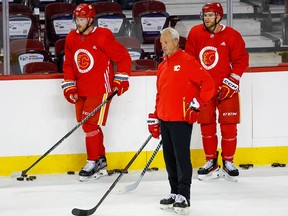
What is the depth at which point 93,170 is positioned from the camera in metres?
7.21

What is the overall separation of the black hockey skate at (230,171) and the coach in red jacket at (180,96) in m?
1.01

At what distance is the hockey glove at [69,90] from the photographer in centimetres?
706

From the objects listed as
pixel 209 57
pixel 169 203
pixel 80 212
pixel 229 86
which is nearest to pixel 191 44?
pixel 209 57

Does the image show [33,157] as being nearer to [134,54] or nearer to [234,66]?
[134,54]

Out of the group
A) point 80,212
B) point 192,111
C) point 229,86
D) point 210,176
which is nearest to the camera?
point 192,111

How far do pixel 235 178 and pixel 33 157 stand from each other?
1.50 meters

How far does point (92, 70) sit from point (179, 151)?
4.25ft

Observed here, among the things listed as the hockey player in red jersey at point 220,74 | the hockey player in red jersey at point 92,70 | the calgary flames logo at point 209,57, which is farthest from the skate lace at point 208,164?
the hockey player in red jersey at point 92,70

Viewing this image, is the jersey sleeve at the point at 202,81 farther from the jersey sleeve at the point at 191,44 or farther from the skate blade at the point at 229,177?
the skate blade at the point at 229,177

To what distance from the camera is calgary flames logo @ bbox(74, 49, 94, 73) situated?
23.3 ft

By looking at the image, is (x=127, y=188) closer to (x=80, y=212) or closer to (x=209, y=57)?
(x=80, y=212)

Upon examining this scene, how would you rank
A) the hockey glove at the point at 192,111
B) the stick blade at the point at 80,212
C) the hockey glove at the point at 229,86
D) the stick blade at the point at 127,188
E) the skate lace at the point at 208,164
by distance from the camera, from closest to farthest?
the hockey glove at the point at 192,111
the stick blade at the point at 80,212
the stick blade at the point at 127,188
the hockey glove at the point at 229,86
the skate lace at the point at 208,164

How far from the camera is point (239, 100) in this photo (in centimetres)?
720

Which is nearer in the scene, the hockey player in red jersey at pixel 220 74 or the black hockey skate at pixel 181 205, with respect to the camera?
the black hockey skate at pixel 181 205
